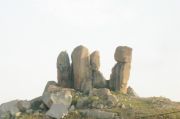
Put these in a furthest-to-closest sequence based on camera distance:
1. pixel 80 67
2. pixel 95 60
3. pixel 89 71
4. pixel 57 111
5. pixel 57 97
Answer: pixel 95 60 → pixel 89 71 → pixel 80 67 → pixel 57 97 → pixel 57 111

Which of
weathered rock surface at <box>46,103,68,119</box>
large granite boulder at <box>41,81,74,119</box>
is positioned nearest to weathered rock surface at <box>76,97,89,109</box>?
large granite boulder at <box>41,81,74,119</box>

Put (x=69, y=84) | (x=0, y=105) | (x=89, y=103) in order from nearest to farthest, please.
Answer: (x=89, y=103) → (x=0, y=105) → (x=69, y=84)

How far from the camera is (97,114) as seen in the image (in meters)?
53.2

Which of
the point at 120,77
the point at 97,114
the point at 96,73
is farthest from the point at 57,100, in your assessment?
the point at 120,77

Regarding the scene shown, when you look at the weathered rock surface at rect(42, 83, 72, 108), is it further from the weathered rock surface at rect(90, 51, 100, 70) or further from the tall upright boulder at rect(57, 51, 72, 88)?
the weathered rock surface at rect(90, 51, 100, 70)

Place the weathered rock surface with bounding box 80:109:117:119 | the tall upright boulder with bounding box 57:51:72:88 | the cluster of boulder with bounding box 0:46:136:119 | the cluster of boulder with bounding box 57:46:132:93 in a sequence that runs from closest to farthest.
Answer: the weathered rock surface with bounding box 80:109:117:119 → the cluster of boulder with bounding box 0:46:136:119 → the cluster of boulder with bounding box 57:46:132:93 → the tall upright boulder with bounding box 57:51:72:88

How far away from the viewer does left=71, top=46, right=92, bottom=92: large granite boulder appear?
62281 millimetres

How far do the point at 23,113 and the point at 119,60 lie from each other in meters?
11.9

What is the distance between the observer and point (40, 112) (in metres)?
56.3

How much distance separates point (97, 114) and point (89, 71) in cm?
1022

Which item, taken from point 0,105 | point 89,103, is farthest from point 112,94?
point 0,105

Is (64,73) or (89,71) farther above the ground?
(89,71)

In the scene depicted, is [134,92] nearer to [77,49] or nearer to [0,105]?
[77,49]

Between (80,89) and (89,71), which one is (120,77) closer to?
(89,71)
